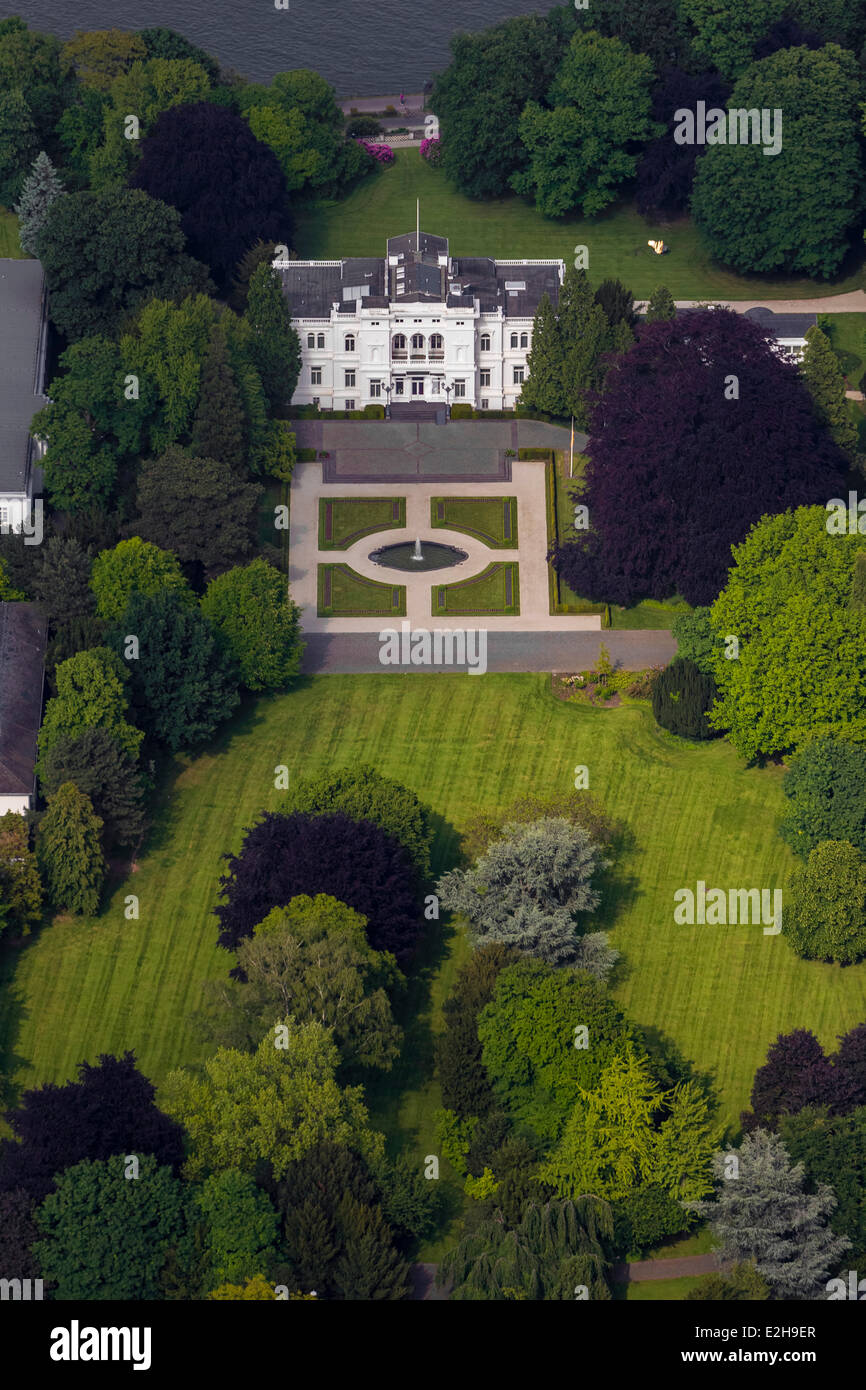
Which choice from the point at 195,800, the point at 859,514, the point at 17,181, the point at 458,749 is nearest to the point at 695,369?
the point at 859,514

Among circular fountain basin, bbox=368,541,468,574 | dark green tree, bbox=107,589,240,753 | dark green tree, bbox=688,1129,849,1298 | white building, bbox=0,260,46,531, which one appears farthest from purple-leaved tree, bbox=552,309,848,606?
dark green tree, bbox=688,1129,849,1298

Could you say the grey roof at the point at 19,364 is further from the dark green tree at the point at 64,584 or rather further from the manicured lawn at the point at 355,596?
the manicured lawn at the point at 355,596

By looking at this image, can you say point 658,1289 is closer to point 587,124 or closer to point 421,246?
point 421,246

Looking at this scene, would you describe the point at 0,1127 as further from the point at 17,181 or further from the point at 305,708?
the point at 17,181

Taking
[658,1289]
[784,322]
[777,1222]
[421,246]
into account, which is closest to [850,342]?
[784,322]

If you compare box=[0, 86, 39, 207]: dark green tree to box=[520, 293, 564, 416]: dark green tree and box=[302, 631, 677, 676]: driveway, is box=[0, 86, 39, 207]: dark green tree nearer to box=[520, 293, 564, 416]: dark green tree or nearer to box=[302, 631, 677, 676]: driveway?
box=[520, 293, 564, 416]: dark green tree

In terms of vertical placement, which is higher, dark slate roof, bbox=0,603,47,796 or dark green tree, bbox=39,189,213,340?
dark green tree, bbox=39,189,213,340
